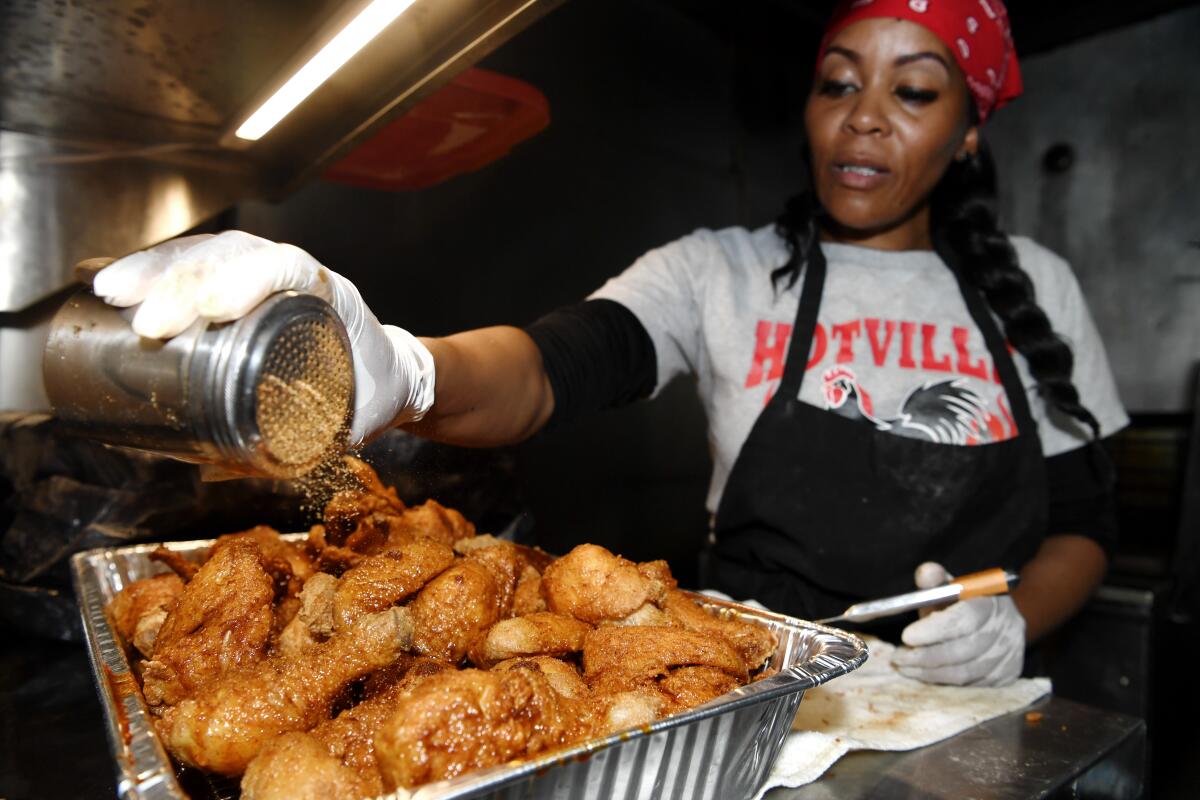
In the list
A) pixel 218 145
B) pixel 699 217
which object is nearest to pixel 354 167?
pixel 218 145

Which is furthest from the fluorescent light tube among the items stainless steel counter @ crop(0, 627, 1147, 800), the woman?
stainless steel counter @ crop(0, 627, 1147, 800)

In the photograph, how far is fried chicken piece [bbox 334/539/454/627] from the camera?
1.14m

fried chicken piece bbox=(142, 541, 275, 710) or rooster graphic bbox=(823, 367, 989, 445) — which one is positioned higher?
rooster graphic bbox=(823, 367, 989, 445)

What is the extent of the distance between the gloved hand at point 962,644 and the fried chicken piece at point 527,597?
83cm

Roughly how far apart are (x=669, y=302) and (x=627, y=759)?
59.4 inches

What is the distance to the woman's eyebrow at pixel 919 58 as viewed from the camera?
2064 millimetres

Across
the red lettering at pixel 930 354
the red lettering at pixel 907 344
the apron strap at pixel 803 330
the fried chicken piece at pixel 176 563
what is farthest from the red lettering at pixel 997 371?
the fried chicken piece at pixel 176 563

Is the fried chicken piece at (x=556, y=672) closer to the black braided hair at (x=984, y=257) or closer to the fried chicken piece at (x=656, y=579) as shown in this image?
the fried chicken piece at (x=656, y=579)

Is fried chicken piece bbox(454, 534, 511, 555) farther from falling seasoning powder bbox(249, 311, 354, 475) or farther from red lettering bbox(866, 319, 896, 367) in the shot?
red lettering bbox(866, 319, 896, 367)

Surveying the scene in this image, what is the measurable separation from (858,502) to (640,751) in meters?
1.37

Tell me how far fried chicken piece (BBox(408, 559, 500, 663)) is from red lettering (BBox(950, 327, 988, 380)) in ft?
5.31

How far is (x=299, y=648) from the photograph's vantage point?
1.16 m

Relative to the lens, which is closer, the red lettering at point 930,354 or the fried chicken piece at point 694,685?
the fried chicken piece at point 694,685

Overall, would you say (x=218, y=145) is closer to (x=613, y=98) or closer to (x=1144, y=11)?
(x=613, y=98)
